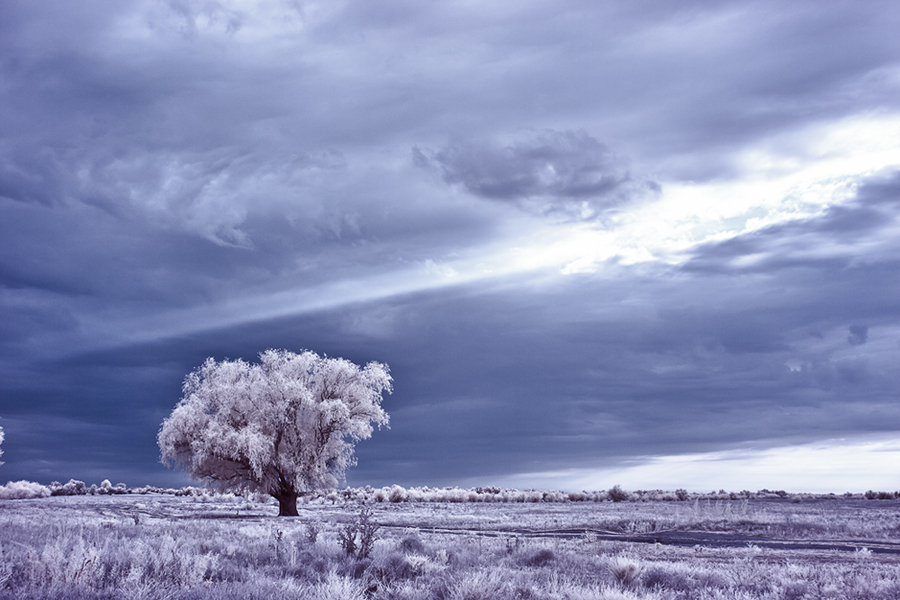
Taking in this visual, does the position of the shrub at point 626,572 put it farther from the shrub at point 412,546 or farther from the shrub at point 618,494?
the shrub at point 618,494

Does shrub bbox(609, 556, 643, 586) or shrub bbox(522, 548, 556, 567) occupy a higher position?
shrub bbox(609, 556, 643, 586)

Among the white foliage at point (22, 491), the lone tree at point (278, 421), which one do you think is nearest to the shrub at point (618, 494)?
the lone tree at point (278, 421)

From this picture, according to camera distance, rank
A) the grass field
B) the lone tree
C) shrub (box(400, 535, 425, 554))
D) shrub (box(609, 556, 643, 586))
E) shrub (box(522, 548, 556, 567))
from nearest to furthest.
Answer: the grass field → shrub (box(609, 556, 643, 586)) → shrub (box(522, 548, 556, 567)) → shrub (box(400, 535, 425, 554)) → the lone tree

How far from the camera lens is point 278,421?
117 feet

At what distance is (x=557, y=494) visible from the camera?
83125 mm

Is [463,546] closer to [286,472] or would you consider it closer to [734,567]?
[734,567]

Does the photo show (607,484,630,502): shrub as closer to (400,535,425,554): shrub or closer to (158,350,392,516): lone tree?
(158,350,392,516): lone tree

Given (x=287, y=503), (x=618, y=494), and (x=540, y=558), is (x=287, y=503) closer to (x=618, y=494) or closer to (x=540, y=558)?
(x=540, y=558)

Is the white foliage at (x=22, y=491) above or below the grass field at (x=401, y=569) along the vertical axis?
below

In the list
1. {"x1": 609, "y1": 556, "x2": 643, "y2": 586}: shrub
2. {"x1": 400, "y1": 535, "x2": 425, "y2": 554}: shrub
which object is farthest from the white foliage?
{"x1": 609, "y1": 556, "x2": 643, "y2": 586}: shrub

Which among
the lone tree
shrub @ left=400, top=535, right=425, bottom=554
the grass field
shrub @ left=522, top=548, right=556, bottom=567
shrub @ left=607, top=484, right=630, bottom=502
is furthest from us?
shrub @ left=607, top=484, right=630, bottom=502

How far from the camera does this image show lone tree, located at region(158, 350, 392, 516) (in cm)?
3516

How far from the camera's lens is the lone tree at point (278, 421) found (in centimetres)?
3516

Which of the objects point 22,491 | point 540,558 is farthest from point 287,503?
point 22,491
